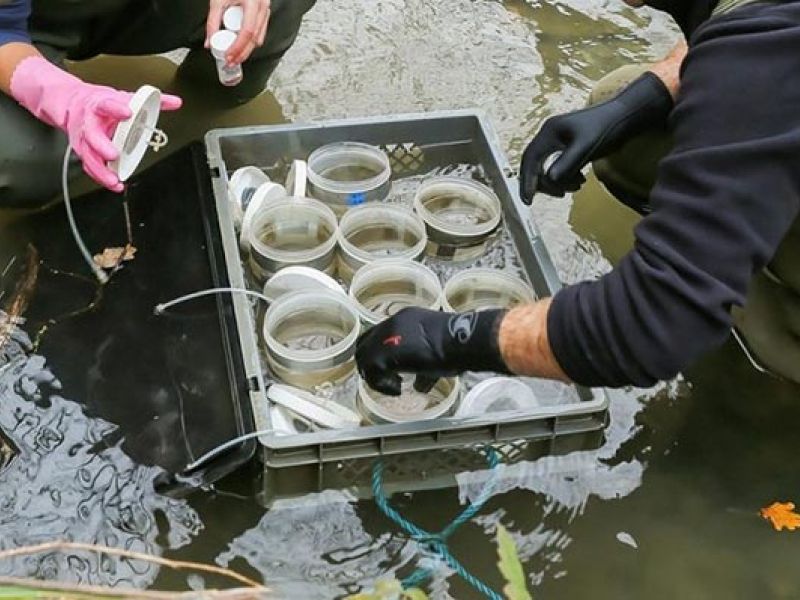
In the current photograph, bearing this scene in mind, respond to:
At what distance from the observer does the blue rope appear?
1607 millimetres

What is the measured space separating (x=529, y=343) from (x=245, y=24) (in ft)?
2.49

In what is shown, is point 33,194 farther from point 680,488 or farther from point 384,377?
point 680,488

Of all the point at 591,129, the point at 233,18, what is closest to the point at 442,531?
the point at 591,129

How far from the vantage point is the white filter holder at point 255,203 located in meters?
1.97

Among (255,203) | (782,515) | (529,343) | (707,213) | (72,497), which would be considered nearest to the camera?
(707,213)

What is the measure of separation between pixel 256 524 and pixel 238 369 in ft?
0.86

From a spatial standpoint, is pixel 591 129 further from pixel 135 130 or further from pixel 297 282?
pixel 135 130

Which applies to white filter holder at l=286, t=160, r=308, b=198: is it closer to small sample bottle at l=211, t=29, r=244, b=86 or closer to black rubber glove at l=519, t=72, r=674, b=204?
small sample bottle at l=211, t=29, r=244, b=86

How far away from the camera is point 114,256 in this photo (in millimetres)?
2021

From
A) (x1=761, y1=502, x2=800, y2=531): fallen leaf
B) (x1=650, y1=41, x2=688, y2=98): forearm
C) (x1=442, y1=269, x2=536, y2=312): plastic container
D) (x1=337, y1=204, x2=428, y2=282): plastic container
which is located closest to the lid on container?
(x1=337, y1=204, x2=428, y2=282): plastic container

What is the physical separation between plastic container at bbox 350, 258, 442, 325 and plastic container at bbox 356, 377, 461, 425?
0.15 metres

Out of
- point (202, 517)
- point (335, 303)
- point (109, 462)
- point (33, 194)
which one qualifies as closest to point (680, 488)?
point (335, 303)

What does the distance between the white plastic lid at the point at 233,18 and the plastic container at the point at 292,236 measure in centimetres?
32

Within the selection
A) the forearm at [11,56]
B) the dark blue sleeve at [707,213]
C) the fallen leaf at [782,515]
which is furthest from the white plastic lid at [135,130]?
the fallen leaf at [782,515]
